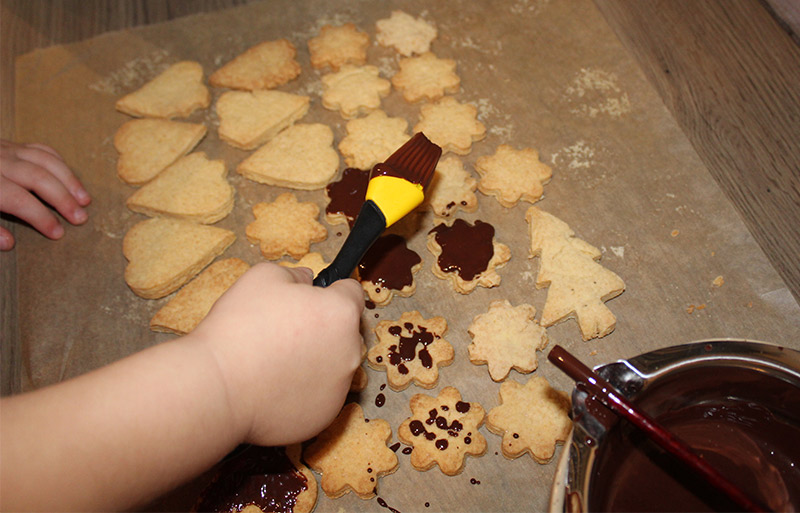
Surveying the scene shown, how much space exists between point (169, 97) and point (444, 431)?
1220 mm

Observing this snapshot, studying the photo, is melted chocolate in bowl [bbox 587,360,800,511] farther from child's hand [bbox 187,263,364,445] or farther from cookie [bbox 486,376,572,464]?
child's hand [bbox 187,263,364,445]

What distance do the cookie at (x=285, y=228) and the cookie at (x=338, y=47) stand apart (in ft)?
1.61

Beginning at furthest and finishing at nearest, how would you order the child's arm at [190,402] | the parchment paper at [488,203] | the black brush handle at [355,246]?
the parchment paper at [488,203], the black brush handle at [355,246], the child's arm at [190,402]

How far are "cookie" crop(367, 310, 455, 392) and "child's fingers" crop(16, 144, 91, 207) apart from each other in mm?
864

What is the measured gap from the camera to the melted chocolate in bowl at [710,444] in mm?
951

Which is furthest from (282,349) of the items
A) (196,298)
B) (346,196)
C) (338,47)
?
(338,47)

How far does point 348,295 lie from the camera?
109 centimetres

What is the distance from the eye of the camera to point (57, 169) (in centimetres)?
162

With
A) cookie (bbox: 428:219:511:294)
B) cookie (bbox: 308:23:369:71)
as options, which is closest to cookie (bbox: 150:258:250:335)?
cookie (bbox: 428:219:511:294)

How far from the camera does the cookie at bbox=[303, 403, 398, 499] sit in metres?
1.24

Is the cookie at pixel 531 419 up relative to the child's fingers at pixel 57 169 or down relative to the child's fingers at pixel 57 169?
down

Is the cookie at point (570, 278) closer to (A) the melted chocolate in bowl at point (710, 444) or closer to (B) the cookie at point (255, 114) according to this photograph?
(A) the melted chocolate in bowl at point (710, 444)

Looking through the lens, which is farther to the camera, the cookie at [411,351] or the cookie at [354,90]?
the cookie at [354,90]

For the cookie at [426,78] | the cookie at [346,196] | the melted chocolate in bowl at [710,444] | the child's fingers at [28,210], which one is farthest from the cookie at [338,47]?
the melted chocolate in bowl at [710,444]
